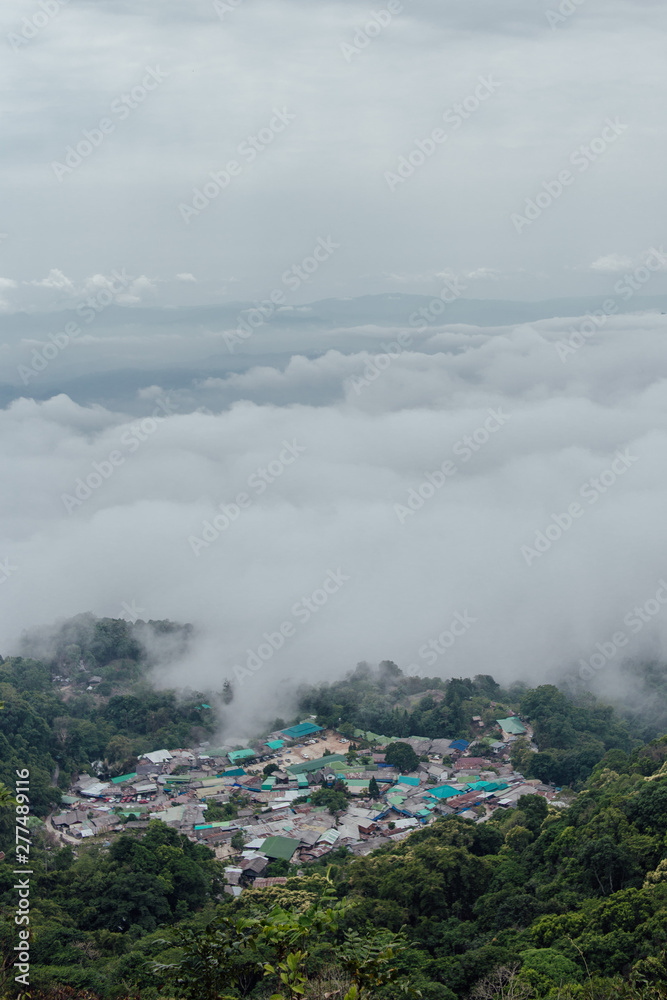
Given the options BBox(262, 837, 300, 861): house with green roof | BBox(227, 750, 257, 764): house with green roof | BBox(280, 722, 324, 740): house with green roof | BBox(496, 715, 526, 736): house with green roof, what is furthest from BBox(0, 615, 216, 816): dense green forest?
BBox(496, 715, 526, 736): house with green roof

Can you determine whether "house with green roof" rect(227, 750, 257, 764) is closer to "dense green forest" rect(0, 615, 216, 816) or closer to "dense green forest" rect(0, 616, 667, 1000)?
"dense green forest" rect(0, 615, 216, 816)

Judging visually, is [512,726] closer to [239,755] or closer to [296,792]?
[296,792]

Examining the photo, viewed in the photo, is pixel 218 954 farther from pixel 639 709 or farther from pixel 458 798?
pixel 639 709

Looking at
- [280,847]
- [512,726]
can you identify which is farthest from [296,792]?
[512,726]

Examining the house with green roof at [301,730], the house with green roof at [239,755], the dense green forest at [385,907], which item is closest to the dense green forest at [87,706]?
the dense green forest at [385,907]

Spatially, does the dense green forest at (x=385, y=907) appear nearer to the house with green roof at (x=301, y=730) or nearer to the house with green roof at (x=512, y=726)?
the house with green roof at (x=512, y=726)
